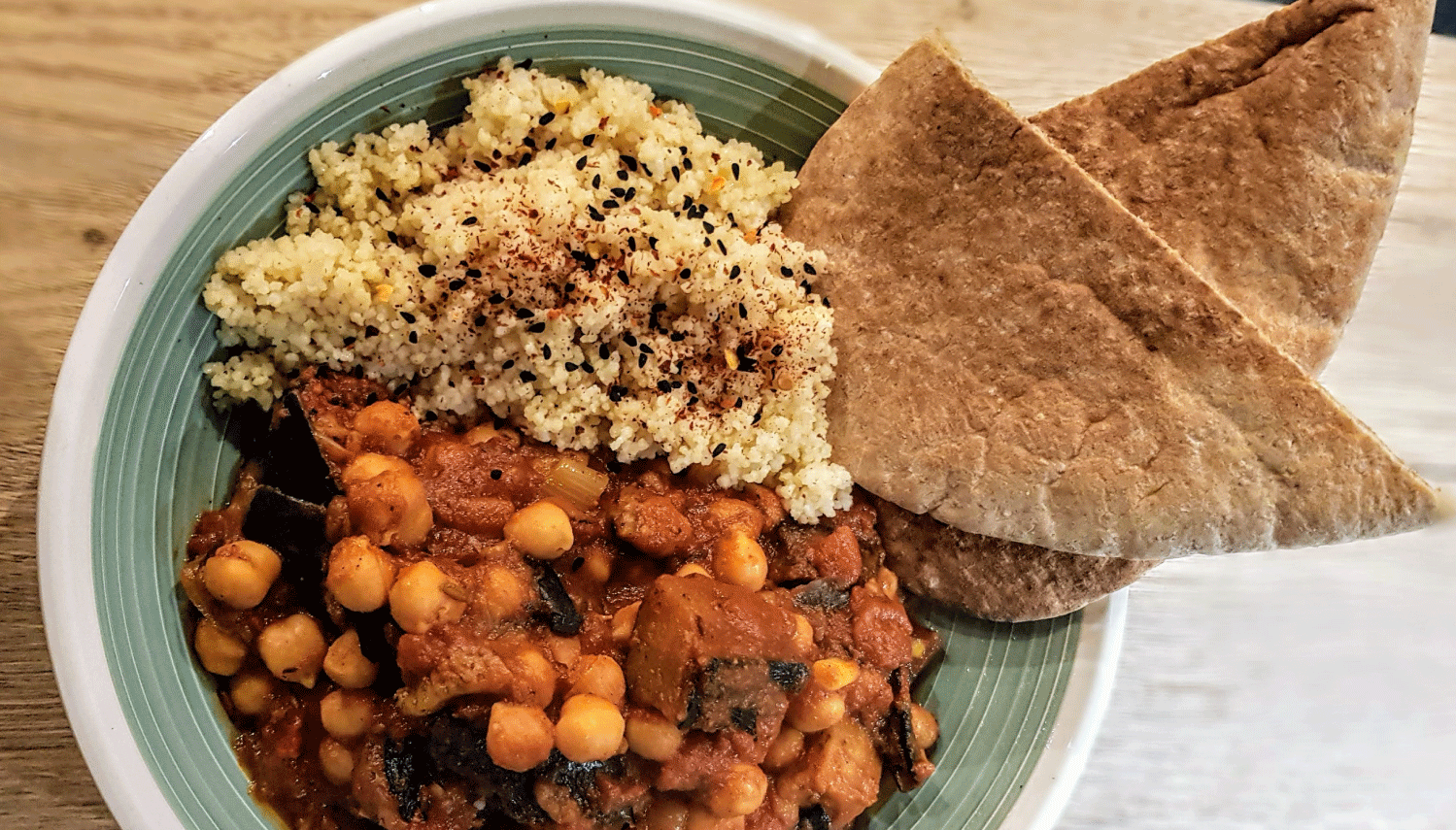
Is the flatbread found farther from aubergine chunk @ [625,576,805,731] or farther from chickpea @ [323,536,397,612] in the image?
chickpea @ [323,536,397,612]

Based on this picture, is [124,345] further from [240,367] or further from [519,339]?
[519,339]

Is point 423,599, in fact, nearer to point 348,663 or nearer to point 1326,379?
point 348,663

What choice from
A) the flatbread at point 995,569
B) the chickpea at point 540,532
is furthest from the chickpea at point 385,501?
the flatbread at point 995,569

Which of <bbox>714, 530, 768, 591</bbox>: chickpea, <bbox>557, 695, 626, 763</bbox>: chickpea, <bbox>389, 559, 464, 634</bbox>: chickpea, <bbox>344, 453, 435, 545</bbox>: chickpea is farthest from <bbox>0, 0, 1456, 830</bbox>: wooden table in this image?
<bbox>714, 530, 768, 591</bbox>: chickpea

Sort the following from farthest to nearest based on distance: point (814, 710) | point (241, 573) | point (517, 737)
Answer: point (814, 710)
point (241, 573)
point (517, 737)

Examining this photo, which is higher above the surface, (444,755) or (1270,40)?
(1270,40)

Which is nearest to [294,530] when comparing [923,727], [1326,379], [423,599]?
[423,599]

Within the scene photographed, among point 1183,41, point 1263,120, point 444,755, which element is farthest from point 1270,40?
point 444,755
